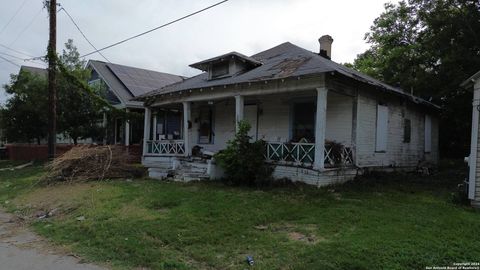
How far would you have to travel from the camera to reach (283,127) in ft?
49.4

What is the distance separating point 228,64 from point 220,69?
0.54 metres

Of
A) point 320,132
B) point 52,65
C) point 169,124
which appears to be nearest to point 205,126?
point 169,124

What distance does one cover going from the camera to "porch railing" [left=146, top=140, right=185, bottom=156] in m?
16.3

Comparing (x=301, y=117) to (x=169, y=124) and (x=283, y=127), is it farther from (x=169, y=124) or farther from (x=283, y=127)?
(x=169, y=124)

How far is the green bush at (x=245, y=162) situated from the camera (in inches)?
473

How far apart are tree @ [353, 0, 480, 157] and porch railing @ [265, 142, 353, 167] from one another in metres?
7.49

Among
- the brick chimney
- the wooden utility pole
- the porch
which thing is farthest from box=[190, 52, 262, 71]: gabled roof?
the wooden utility pole

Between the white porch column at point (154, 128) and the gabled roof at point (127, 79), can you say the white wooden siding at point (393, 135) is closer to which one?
the white porch column at point (154, 128)

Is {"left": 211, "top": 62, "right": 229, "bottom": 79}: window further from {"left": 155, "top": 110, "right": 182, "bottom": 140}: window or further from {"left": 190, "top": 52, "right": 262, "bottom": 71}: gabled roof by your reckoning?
{"left": 155, "top": 110, "right": 182, "bottom": 140}: window

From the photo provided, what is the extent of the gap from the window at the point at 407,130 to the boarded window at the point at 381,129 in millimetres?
1827

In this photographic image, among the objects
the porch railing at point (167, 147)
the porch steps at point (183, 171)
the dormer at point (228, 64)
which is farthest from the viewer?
the porch railing at point (167, 147)

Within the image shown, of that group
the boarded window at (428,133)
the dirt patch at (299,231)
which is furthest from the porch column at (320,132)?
the boarded window at (428,133)

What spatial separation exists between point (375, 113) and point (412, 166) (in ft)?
14.0

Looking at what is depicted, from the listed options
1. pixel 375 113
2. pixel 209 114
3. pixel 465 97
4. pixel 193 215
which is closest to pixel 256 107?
pixel 209 114
